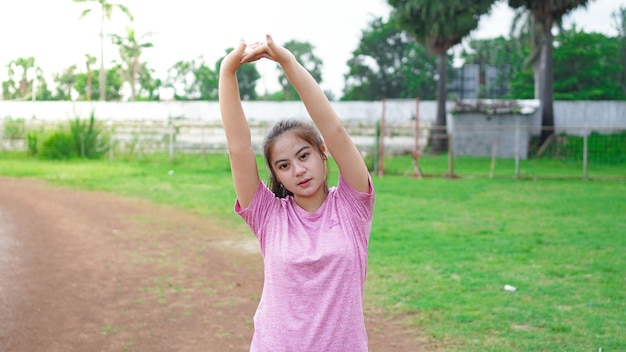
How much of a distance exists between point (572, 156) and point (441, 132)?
610 centimetres

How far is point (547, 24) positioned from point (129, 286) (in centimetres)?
2438

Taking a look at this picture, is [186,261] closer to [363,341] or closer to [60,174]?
[363,341]

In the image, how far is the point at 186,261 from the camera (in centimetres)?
796

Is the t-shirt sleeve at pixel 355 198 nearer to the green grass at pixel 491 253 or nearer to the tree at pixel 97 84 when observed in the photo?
the green grass at pixel 491 253

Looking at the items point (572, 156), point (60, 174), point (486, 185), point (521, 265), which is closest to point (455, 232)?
point (521, 265)

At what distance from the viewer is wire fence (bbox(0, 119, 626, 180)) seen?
22.2 meters

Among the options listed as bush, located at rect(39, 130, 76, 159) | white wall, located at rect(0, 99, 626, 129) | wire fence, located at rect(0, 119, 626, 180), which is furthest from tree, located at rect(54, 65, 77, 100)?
bush, located at rect(39, 130, 76, 159)

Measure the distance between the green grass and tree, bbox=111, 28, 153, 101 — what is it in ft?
87.3

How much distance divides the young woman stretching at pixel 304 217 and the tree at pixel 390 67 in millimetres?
44053

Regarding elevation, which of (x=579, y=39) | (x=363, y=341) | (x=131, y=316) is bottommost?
(x=131, y=316)

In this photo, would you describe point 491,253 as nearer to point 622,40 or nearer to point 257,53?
point 257,53

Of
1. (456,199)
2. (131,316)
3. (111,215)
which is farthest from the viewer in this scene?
(456,199)

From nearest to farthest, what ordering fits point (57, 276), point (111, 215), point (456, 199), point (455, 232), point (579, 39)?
point (57, 276) < point (455, 232) < point (111, 215) < point (456, 199) < point (579, 39)

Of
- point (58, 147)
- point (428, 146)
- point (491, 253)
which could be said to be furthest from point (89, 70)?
point (491, 253)
